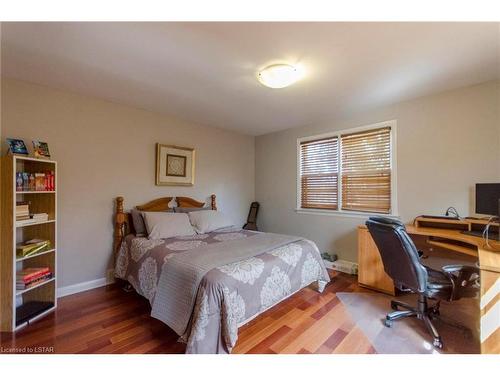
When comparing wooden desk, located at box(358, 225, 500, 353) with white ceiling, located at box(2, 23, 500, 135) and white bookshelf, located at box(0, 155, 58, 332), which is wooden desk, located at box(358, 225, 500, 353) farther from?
white bookshelf, located at box(0, 155, 58, 332)

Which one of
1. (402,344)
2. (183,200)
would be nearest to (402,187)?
(402,344)

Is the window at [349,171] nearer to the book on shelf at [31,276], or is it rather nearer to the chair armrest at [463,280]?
the chair armrest at [463,280]

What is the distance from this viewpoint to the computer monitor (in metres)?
2.04

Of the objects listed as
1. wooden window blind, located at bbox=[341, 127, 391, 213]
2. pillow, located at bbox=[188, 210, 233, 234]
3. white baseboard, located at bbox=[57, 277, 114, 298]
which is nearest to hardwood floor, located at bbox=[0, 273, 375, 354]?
white baseboard, located at bbox=[57, 277, 114, 298]

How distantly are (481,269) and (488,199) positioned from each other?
1.25 m

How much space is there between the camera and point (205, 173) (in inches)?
148

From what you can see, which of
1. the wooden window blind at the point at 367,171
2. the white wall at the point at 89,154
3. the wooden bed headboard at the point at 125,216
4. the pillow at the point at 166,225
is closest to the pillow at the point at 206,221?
the pillow at the point at 166,225

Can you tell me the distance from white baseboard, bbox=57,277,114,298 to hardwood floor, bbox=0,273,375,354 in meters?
0.10

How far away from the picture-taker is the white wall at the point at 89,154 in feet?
7.55

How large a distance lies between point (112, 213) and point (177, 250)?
125 cm

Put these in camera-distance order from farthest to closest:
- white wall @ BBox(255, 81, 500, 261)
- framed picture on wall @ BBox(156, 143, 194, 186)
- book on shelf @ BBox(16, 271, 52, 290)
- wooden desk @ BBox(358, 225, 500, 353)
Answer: framed picture on wall @ BBox(156, 143, 194, 186), white wall @ BBox(255, 81, 500, 261), book on shelf @ BBox(16, 271, 52, 290), wooden desk @ BBox(358, 225, 500, 353)

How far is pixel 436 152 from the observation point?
2.58m

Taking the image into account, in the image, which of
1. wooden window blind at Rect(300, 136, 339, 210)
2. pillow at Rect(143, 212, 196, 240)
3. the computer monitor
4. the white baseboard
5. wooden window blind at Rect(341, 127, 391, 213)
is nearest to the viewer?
the computer monitor
